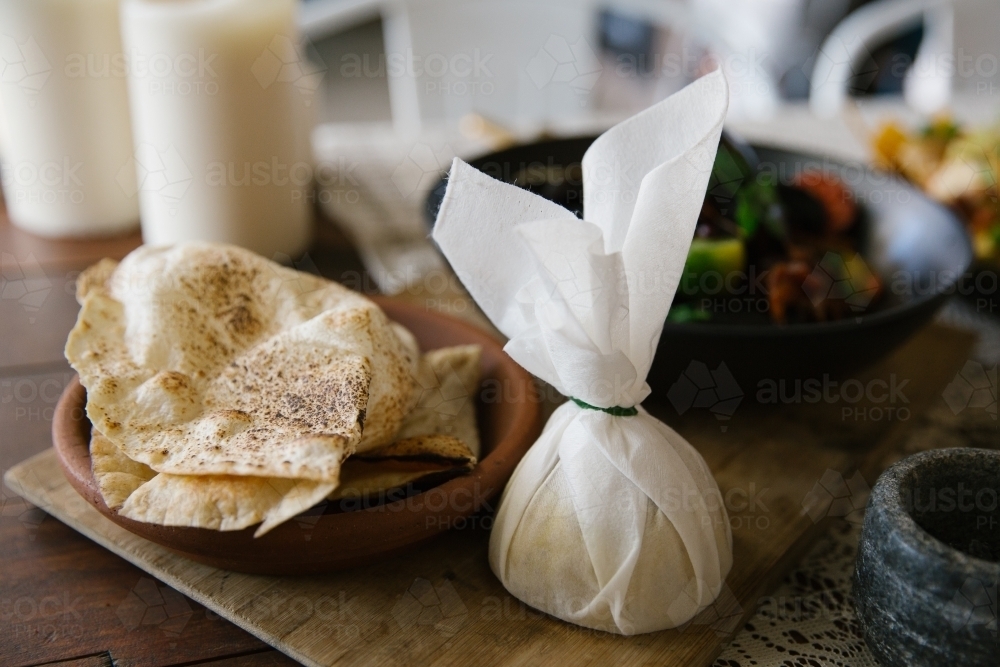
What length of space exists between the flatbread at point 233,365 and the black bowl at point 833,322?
13 centimetres

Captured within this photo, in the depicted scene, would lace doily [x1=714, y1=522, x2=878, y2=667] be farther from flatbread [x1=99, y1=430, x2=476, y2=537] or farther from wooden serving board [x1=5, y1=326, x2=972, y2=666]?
flatbread [x1=99, y1=430, x2=476, y2=537]

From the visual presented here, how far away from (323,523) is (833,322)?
426 millimetres

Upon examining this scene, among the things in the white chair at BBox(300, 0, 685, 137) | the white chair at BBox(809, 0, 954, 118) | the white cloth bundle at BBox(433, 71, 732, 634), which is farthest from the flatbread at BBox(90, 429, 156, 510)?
the white chair at BBox(809, 0, 954, 118)

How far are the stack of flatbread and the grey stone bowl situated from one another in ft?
0.84

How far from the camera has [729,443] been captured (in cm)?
78

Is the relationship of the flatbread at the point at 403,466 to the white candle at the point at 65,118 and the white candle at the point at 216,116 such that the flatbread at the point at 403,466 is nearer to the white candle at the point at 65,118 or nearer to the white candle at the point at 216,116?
the white candle at the point at 216,116

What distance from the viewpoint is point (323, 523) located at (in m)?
0.55

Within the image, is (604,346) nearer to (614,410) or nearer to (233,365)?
(614,410)

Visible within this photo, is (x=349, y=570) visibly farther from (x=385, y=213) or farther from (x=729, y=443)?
(x=385, y=213)

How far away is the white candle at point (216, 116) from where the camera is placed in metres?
0.98

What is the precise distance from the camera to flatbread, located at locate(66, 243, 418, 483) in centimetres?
53

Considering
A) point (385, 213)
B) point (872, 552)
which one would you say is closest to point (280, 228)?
point (385, 213)

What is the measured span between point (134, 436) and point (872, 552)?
45 centimetres

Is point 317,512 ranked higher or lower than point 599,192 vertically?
lower
